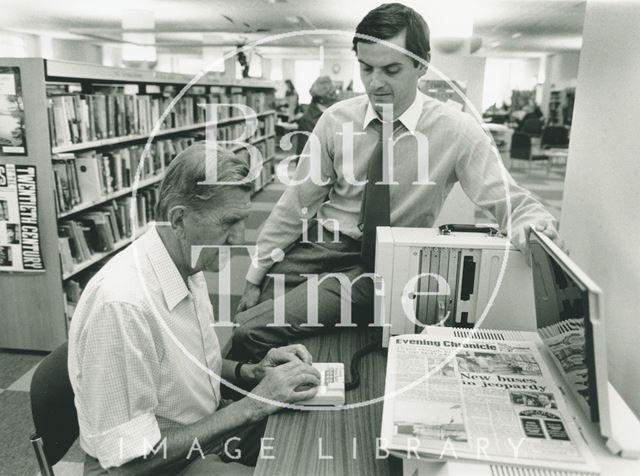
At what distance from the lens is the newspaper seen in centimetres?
89

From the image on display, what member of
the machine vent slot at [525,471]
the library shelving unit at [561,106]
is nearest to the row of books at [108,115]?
the machine vent slot at [525,471]

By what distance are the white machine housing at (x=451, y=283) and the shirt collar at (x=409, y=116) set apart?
0.42 meters

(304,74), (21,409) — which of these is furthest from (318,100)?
(304,74)

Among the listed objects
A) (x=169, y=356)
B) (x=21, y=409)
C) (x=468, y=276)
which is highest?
(x=468, y=276)

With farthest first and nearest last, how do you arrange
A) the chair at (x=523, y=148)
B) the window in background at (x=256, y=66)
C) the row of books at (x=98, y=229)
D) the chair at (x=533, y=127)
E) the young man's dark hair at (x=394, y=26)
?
the window in background at (x=256, y=66), the chair at (x=533, y=127), the chair at (x=523, y=148), the row of books at (x=98, y=229), the young man's dark hair at (x=394, y=26)

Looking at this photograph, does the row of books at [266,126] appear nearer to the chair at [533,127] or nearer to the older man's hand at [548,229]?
the chair at [533,127]

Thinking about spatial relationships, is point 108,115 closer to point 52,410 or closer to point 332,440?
point 52,410

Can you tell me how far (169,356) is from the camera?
3.74 feet

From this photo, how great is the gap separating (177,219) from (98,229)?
264 centimetres

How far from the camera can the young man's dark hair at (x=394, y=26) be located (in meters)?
1.55

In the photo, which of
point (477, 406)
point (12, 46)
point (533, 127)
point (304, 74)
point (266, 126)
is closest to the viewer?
point (477, 406)

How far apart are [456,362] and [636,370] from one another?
0.38m

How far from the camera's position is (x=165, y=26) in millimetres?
11500

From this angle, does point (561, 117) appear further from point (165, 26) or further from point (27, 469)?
point (27, 469)
